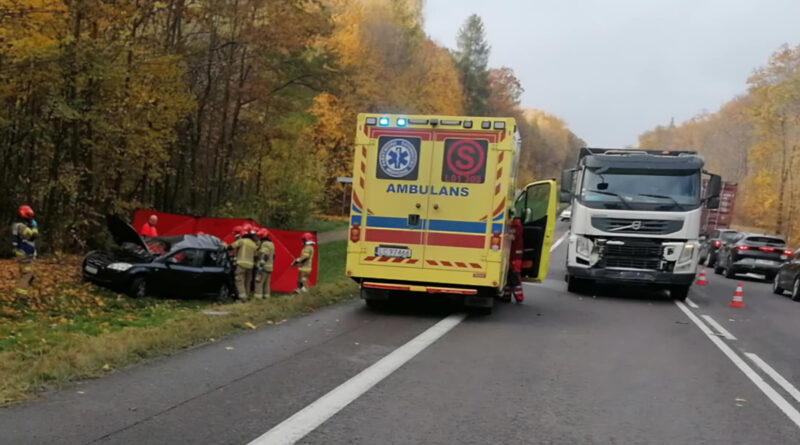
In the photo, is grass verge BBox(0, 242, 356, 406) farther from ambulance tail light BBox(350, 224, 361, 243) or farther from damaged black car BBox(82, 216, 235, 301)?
ambulance tail light BBox(350, 224, 361, 243)

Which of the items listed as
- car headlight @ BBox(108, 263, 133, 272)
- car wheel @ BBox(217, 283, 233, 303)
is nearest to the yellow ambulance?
car wheel @ BBox(217, 283, 233, 303)

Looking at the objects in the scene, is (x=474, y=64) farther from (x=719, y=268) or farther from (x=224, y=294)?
(x=224, y=294)

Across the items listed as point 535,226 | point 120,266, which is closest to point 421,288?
point 535,226

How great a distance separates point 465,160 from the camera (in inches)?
409

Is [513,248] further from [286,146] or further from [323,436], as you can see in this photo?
[286,146]

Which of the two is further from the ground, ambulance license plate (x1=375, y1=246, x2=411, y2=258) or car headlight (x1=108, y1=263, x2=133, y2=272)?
ambulance license plate (x1=375, y1=246, x2=411, y2=258)

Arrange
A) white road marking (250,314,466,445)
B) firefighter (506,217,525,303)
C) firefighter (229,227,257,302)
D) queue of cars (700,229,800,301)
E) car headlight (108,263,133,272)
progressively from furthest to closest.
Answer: queue of cars (700,229,800,301) → firefighter (229,227,257,302) → car headlight (108,263,133,272) → firefighter (506,217,525,303) → white road marking (250,314,466,445)

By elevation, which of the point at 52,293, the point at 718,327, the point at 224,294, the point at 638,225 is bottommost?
the point at 52,293

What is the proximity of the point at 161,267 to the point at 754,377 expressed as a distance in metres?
10.5

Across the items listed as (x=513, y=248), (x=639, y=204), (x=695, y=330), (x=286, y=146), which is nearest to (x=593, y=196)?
(x=639, y=204)

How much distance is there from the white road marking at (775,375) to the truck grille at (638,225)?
588 cm

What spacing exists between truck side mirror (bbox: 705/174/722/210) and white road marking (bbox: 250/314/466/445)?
8686 millimetres

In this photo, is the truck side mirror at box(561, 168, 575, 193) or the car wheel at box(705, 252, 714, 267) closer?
the truck side mirror at box(561, 168, 575, 193)

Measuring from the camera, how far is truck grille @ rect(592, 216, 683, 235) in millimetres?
14523
